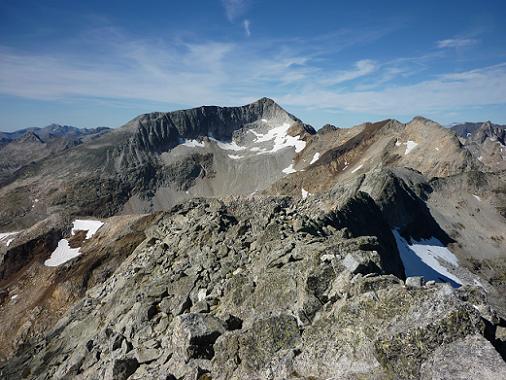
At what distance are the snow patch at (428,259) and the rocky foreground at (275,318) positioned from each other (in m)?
23.9

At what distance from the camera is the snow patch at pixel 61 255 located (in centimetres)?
8656

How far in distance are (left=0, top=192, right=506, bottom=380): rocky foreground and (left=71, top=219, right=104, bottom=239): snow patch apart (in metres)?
69.6

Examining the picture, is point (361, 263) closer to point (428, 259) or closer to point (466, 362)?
point (466, 362)

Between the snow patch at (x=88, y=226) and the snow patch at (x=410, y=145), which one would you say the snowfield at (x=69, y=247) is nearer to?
the snow patch at (x=88, y=226)

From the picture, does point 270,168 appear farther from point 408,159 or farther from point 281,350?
point 281,350

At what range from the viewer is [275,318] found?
1527 centimetres

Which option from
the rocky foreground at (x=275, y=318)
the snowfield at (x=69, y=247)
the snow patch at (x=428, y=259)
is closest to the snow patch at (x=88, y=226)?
the snowfield at (x=69, y=247)

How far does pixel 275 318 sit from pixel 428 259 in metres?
47.4

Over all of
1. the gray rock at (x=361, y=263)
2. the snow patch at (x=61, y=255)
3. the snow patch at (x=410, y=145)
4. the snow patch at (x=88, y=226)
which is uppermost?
the gray rock at (x=361, y=263)

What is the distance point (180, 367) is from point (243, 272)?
803cm

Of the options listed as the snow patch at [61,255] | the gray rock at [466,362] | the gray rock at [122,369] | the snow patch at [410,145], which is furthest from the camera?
the snow patch at [410,145]

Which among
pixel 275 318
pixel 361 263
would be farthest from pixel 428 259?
pixel 275 318

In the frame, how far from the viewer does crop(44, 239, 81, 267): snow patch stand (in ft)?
284

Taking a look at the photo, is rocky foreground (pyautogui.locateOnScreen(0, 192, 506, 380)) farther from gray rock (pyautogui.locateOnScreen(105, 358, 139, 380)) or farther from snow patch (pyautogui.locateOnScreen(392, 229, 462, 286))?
snow patch (pyautogui.locateOnScreen(392, 229, 462, 286))
